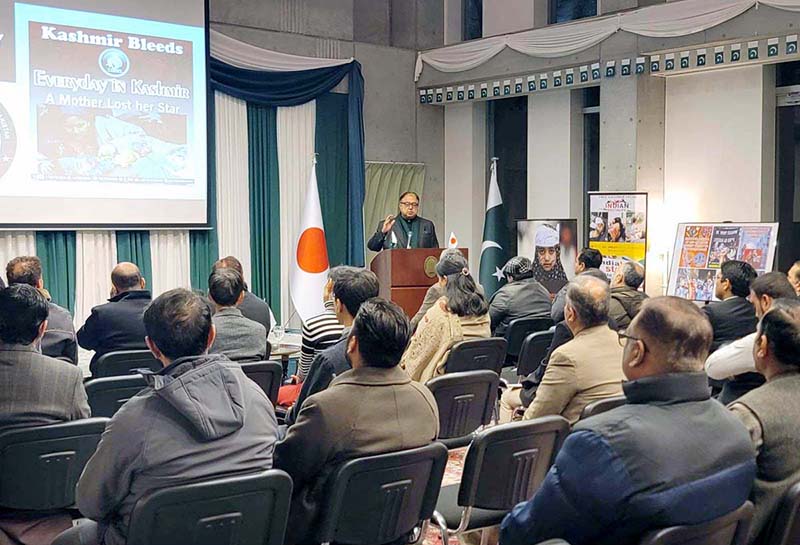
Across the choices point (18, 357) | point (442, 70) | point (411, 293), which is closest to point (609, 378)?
point (18, 357)

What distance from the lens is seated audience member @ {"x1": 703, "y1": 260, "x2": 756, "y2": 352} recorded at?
4730 millimetres

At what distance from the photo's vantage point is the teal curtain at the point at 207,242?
8.27 meters

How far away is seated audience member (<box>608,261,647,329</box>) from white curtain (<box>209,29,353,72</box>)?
14.4 ft

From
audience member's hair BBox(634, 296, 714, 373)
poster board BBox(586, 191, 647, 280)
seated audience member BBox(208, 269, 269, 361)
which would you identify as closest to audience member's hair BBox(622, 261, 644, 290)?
poster board BBox(586, 191, 647, 280)

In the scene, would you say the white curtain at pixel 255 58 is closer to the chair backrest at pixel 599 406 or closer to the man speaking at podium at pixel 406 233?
the man speaking at podium at pixel 406 233

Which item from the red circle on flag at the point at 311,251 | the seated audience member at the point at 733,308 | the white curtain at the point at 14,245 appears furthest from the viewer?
the red circle on flag at the point at 311,251

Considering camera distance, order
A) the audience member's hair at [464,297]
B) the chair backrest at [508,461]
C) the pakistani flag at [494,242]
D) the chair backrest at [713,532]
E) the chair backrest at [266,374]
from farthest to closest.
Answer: the pakistani flag at [494,242] → the audience member's hair at [464,297] → the chair backrest at [266,374] → the chair backrest at [508,461] → the chair backrest at [713,532]

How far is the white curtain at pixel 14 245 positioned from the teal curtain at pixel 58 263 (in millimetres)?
57

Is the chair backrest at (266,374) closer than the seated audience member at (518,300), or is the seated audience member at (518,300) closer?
the chair backrest at (266,374)

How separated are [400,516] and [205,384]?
751 millimetres

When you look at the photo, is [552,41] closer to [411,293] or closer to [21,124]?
[411,293]

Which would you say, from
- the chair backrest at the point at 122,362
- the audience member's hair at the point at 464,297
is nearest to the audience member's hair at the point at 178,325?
the chair backrest at the point at 122,362

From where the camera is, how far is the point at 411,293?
7434mm

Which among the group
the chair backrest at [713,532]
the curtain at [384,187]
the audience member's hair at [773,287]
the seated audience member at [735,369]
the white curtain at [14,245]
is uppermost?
the curtain at [384,187]
